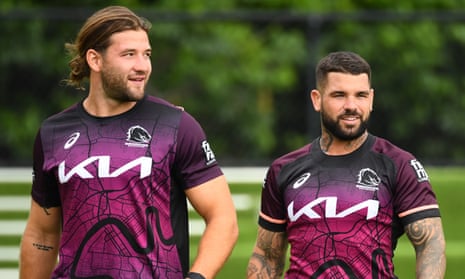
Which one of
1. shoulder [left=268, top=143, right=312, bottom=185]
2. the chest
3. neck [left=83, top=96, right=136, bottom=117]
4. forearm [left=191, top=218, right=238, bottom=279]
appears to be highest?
neck [left=83, top=96, right=136, bottom=117]

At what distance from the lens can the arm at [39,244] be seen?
5898mm

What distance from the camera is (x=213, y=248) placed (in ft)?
18.1

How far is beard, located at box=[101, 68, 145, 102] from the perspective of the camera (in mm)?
5598

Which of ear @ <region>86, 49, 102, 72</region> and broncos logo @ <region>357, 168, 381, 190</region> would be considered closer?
ear @ <region>86, 49, 102, 72</region>

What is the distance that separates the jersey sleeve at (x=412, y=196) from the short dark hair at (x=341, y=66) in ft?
1.69

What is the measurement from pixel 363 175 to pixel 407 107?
5.00 metres

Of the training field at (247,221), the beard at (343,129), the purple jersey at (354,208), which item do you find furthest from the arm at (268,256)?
the training field at (247,221)

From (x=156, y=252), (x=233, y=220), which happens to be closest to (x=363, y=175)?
(x=233, y=220)

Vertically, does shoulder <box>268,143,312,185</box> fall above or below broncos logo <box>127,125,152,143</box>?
below

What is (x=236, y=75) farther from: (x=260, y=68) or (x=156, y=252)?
(x=156, y=252)

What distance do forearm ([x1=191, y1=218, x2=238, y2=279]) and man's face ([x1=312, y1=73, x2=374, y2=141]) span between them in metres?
0.83

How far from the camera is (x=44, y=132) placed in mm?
5773

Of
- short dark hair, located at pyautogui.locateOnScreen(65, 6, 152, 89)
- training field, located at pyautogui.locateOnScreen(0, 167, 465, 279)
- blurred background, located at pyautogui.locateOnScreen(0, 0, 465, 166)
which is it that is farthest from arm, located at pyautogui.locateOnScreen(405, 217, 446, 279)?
blurred background, located at pyautogui.locateOnScreen(0, 0, 465, 166)

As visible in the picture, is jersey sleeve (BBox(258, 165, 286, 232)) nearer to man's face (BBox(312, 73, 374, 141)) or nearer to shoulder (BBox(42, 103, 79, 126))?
man's face (BBox(312, 73, 374, 141))
